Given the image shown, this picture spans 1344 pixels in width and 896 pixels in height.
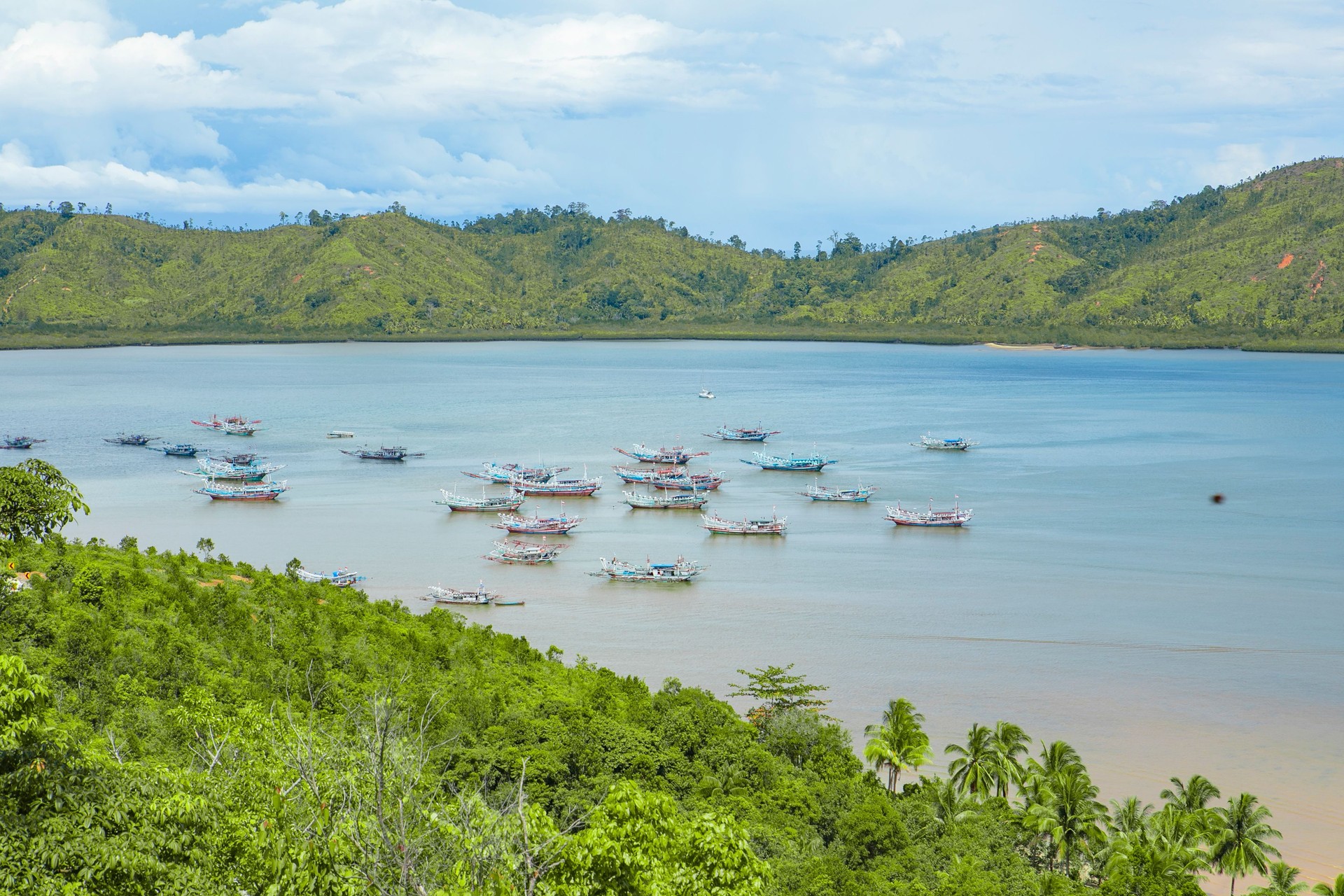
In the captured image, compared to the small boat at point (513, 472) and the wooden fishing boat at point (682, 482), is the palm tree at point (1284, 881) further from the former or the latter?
the small boat at point (513, 472)

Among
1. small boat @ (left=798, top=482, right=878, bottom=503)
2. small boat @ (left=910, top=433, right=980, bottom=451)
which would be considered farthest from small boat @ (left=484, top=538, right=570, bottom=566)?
small boat @ (left=910, top=433, right=980, bottom=451)

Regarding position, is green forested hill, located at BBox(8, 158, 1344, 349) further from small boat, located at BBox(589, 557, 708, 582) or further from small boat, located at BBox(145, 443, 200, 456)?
small boat, located at BBox(589, 557, 708, 582)

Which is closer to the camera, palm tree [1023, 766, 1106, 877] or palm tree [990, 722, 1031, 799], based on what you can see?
palm tree [1023, 766, 1106, 877]

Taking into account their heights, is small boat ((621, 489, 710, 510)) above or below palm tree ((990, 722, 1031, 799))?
below

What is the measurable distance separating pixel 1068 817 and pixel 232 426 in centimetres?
7273

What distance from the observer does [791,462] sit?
6844 centimetres

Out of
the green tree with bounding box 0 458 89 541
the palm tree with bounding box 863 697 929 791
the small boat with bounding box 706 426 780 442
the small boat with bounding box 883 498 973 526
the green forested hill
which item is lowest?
the small boat with bounding box 883 498 973 526

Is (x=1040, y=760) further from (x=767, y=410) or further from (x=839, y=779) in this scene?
(x=767, y=410)

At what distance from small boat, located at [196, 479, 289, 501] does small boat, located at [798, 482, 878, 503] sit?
26.0 meters

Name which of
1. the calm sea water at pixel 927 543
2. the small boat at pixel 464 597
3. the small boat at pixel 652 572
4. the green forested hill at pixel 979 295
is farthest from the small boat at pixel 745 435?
the green forested hill at pixel 979 295

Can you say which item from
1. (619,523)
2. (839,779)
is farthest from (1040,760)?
(619,523)

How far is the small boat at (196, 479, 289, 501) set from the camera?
5841 centimetres

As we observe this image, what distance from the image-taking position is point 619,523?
5456 centimetres

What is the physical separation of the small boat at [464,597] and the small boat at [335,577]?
109 inches
